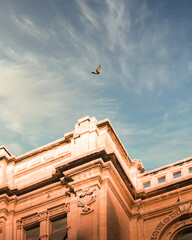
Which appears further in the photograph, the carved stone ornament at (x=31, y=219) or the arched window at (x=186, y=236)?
the carved stone ornament at (x=31, y=219)

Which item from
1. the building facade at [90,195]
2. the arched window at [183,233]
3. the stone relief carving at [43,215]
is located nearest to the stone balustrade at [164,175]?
the building facade at [90,195]

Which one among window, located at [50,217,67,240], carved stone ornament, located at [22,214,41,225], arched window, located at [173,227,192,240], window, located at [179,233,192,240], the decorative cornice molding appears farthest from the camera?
carved stone ornament, located at [22,214,41,225]

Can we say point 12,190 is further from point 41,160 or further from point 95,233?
point 95,233

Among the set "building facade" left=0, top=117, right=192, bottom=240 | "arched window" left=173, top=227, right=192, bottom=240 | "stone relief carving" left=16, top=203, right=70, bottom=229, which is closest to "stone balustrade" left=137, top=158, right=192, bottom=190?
"building facade" left=0, top=117, right=192, bottom=240

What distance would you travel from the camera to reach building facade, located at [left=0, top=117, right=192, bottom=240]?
24938 millimetres

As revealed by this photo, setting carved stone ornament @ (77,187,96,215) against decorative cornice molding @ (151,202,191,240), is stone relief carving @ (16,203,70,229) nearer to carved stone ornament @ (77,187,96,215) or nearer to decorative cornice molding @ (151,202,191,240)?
carved stone ornament @ (77,187,96,215)

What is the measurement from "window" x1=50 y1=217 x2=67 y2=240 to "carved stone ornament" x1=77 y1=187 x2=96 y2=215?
1.75 metres

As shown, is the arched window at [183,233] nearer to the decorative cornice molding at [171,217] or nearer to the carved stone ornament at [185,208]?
the decorative cornice molding at [171,217]

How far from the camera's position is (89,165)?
2586cm

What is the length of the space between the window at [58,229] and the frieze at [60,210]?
391 mm

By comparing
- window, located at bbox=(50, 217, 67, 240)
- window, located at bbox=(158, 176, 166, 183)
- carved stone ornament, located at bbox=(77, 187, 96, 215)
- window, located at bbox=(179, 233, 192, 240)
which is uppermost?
window, located at bbox=(158, 176, 166, 183)

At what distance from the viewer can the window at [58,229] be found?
25672mm

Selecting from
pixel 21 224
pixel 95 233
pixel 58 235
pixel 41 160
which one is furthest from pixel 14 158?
pixel 95 233

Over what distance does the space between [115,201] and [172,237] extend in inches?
137
